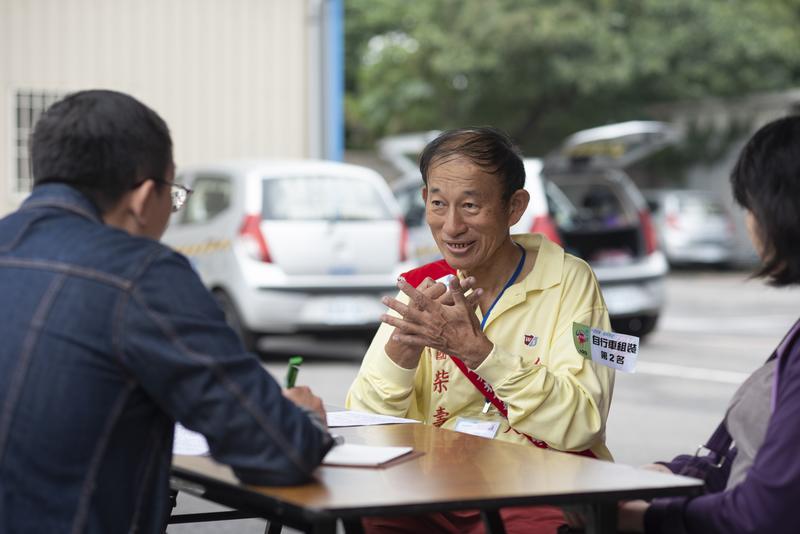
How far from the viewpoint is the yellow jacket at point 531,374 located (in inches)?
120

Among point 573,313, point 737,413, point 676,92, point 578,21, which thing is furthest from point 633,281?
point 676,92

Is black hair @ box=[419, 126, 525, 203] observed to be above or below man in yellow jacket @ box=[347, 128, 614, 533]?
above

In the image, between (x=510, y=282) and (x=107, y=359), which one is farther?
(x=510, y=282)

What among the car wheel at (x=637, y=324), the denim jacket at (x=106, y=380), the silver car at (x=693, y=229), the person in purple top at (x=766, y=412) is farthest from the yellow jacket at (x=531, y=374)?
the silver car at (x=693, y=229)

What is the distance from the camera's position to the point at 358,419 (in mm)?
3240

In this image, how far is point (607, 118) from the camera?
32.4m

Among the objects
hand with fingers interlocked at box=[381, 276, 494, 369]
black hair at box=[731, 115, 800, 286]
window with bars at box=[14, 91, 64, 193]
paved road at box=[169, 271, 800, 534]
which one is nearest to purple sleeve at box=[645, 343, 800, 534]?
black hair at box=[731, 115, 800, 286]

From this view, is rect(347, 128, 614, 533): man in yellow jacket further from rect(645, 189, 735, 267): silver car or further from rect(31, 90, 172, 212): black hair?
rect(645, 189, 735, 267): silver car

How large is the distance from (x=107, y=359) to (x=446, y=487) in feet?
2.16

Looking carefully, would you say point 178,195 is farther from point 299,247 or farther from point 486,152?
point 299,247

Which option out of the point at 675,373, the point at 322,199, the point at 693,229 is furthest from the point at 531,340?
the point at 693,229

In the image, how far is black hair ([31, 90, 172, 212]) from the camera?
2273mm

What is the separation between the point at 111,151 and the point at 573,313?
1.48 m

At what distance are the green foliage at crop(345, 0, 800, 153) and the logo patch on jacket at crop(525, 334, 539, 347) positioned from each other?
25.9m
